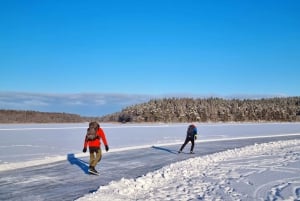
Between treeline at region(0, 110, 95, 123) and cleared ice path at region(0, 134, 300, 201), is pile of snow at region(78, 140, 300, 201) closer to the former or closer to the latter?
cleared ice path at region(0, 134, 300, 201)

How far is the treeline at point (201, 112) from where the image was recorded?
229 ft

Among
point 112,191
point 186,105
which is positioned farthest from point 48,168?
point 186,105

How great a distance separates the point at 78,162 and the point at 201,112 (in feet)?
207

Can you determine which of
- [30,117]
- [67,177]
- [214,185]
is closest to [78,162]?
[67,177]

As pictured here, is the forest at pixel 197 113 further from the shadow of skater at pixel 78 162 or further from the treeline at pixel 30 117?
the shadow of skater at pixel 78 162

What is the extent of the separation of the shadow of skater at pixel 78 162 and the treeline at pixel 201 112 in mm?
50895

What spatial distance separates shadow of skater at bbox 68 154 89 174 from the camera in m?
13.2

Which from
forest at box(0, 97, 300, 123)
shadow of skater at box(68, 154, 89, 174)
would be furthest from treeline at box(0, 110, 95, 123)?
shadow of skater at box(68, 154, 89, 174)

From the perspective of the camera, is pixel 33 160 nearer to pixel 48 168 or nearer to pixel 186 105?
pixel 48 168

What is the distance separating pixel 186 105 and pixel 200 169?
221ft

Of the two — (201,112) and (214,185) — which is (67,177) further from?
(201,112)

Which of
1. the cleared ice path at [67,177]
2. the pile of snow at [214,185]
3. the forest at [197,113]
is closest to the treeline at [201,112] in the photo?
the forest at [197,113]

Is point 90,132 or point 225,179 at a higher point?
point 90,132

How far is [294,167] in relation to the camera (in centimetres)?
1157
